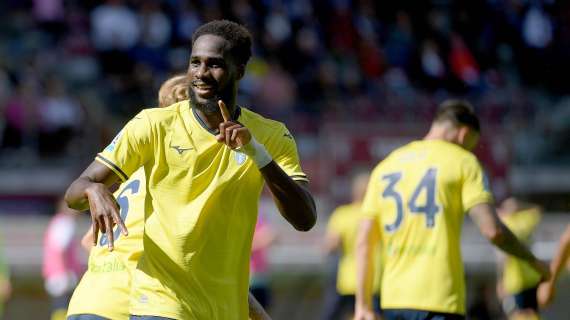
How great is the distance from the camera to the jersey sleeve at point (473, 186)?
27.4 feet

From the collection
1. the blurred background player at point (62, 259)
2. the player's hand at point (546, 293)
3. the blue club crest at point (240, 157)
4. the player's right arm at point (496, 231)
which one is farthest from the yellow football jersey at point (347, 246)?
the blue club crest at point (240, 157)

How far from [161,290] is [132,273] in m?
0.56

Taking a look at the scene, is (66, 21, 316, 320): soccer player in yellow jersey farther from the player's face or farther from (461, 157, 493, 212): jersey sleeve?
(461, 157, 493, 212): jersey sleeve

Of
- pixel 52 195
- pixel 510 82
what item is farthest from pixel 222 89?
pixel 510 82

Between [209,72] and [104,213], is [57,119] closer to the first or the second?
[209,72]

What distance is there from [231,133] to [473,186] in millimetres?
3452

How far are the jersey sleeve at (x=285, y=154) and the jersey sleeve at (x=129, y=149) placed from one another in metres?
0.59

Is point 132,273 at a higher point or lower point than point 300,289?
higher

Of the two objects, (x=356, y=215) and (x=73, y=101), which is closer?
(x=356, y=215)

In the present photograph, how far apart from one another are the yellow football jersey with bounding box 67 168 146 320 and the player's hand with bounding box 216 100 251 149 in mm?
1283

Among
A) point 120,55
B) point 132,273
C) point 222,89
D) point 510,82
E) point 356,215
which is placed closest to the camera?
point 222,89

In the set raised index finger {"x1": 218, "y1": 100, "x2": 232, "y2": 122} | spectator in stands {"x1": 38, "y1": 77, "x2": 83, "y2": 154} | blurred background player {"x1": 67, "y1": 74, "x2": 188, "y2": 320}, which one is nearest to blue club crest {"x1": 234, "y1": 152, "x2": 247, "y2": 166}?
raised index finger {"x1": 218, "y1": 100, "x2": 232, "y2": 122}

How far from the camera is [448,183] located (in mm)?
8594

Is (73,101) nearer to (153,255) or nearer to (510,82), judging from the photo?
(510,82)
